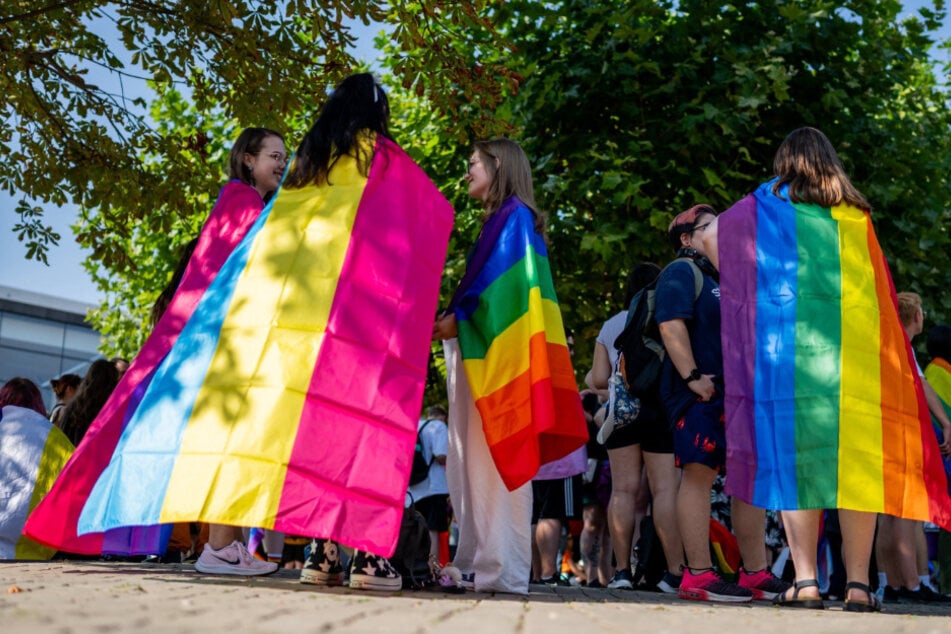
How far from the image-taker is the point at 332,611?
11.8ft

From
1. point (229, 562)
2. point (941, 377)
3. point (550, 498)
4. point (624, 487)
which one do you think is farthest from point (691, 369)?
point (550, 498)

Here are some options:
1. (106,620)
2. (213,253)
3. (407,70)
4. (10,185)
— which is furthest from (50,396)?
(106,620)

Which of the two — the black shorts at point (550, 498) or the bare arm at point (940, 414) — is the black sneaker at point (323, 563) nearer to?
the black shorts at point (550, 498)

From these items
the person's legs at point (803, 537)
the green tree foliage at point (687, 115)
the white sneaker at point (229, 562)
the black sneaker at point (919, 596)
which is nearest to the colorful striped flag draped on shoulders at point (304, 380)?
the white sneaker at point (229, 562)

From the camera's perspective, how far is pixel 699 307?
6.05 metres

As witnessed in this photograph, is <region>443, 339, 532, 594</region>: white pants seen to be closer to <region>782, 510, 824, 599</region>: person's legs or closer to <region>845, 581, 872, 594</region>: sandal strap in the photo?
<region>782, 510, 824, 599</region>: person's legs

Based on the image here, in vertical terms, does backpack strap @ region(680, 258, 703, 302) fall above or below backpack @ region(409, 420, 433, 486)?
above

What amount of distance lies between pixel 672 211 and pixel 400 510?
8326mm

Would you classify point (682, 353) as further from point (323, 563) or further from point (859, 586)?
point (323, 563)

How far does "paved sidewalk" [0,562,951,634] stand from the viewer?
3.04 metres

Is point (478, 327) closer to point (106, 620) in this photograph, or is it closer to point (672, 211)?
point (106, 620)

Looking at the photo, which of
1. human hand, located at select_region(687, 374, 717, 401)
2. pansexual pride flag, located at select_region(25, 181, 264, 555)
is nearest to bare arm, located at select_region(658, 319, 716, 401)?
human hand, located at select_region(687, 374, 717, 401)

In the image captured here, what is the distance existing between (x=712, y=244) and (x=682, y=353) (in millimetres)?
558

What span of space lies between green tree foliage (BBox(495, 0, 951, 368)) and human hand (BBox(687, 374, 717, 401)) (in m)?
6.30
